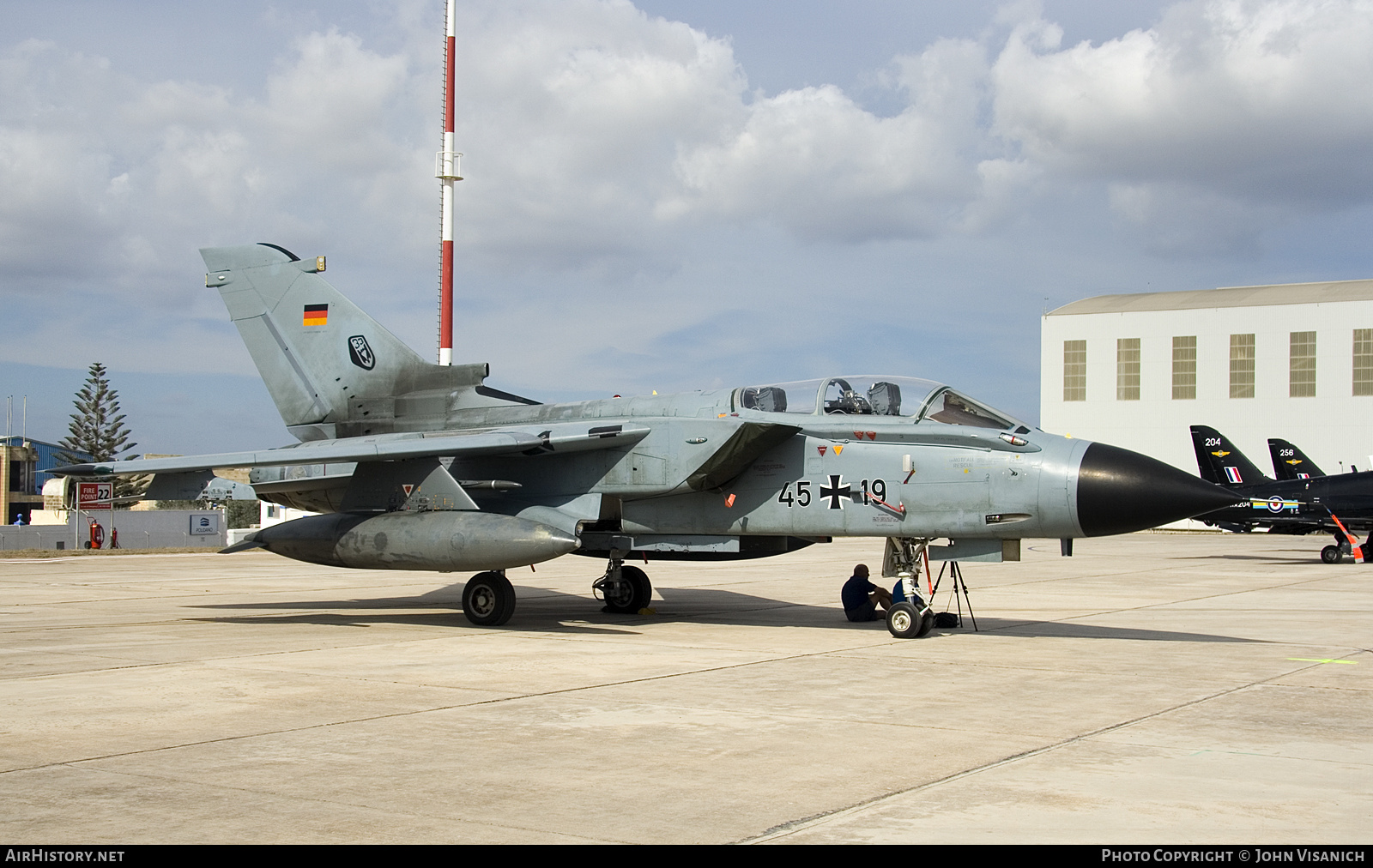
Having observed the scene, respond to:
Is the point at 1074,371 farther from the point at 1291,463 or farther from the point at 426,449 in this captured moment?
the point at 426,449

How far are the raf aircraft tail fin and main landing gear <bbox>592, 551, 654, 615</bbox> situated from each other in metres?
2.44

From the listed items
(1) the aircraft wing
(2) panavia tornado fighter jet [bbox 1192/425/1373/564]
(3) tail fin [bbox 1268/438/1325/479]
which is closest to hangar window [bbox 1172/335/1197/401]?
(3) tail fin [bbox 1268/438/1325/479]

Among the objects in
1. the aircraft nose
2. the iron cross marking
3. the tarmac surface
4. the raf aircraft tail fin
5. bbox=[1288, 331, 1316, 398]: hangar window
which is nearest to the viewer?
the tarmac surface

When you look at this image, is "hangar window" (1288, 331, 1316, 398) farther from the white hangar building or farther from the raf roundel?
the raf roundel

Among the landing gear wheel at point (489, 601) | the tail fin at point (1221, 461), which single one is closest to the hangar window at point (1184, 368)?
the tail fin at point (1221, 461)

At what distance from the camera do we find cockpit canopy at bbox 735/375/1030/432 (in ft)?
37.4

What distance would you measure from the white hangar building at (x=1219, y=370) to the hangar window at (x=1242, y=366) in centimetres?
4

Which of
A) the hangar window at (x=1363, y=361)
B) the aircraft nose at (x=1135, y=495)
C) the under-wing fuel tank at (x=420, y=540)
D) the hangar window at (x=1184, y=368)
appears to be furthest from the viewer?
the hangar window at (x=1184, y=368)

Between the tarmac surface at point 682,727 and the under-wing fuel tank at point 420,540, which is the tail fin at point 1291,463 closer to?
the tarmac surface at point 682,727

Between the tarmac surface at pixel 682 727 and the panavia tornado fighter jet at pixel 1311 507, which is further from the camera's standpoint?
the panavia tornado fighter jet at pixel 1311 507

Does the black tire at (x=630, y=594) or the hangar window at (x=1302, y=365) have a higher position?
the hangar window at (x=1302, y=365)

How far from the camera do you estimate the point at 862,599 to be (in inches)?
525

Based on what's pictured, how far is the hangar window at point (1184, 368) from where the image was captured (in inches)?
1988

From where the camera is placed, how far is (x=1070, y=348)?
53219 mm
